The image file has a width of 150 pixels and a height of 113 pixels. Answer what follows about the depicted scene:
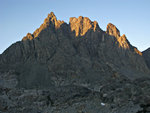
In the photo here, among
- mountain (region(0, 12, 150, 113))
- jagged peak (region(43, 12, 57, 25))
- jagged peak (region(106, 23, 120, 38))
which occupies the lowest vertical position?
mountain (region(0, 12, 150, 113))

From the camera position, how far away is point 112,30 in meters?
151

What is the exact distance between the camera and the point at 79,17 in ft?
517

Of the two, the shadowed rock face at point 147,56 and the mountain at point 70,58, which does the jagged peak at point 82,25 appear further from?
the shadowed rock face at point 147,56

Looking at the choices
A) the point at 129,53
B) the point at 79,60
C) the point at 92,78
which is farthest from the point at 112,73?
the point at 129,53

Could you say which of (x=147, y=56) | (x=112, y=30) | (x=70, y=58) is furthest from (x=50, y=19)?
(x=147, y=56)

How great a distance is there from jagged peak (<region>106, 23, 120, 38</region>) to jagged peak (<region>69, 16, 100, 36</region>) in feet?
28.2

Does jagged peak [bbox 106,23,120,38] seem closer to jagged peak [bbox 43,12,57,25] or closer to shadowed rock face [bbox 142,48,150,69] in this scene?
shadowed rock face [bbox 142,48,150,69]

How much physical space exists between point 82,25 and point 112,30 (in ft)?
76.2

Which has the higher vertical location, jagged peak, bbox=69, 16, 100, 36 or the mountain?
jagged peak, bbox=69, 16, 100, 36

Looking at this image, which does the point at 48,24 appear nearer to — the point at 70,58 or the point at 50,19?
the point at 50,19

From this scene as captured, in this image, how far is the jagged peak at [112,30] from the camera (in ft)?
484

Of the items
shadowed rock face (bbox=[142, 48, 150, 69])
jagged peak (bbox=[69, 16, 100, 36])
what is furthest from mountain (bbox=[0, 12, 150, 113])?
shadowed rock face (bbox=[142, 48, 150, 69])

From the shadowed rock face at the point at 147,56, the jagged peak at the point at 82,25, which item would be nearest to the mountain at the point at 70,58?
the jagged peak at the point at 82,25

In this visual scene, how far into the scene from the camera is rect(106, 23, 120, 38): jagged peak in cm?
14762
